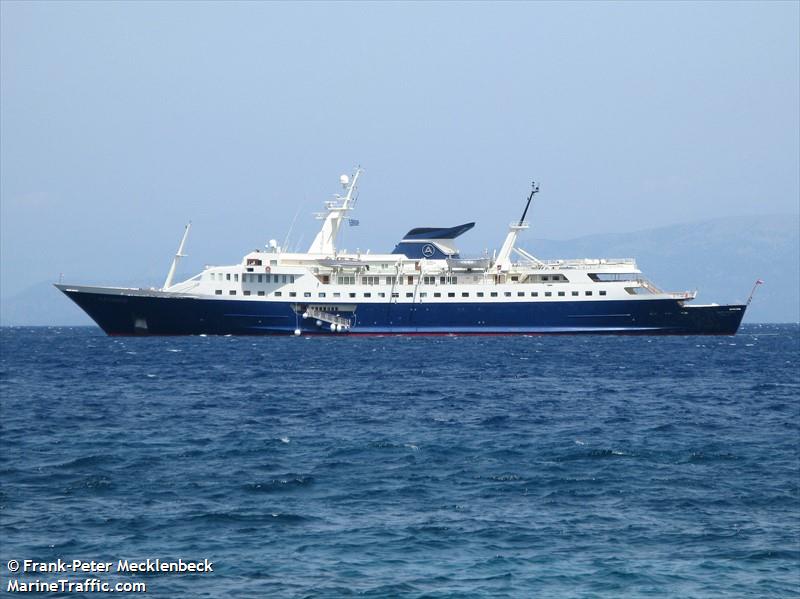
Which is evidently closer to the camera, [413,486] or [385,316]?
[413,486]

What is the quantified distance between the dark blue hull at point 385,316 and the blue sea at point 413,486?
30548 millimetres

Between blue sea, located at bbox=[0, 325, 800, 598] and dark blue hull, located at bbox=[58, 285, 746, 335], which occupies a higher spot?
dark blue hull, located at bbox=[58, 285, 746, 335]

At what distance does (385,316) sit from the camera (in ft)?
235

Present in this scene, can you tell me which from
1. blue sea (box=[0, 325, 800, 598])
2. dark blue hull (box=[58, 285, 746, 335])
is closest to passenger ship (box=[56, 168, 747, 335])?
dark blue hull (box=[58, 285, 746, 335])

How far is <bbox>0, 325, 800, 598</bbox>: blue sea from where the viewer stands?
14.4 m

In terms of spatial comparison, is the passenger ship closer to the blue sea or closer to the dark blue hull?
the dark blue hull

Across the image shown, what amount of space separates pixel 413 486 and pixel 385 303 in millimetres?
52157

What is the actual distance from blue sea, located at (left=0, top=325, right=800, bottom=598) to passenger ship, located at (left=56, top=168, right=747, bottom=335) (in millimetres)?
30666

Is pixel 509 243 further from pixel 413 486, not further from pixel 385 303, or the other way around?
pixel 413 486

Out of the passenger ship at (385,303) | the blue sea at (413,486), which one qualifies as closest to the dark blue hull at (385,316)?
the passenger ship at (385,303)

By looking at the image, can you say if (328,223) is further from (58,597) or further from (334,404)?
(58,597)

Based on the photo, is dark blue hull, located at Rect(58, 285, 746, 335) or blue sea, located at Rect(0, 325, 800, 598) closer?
blue sea, located at Rect(0, 325, 800, 598)

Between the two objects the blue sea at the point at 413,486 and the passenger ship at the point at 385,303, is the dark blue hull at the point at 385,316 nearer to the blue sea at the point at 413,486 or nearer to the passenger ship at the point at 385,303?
the passenger ship at the point at 385,303

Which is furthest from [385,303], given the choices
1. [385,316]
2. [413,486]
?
[413,486]
